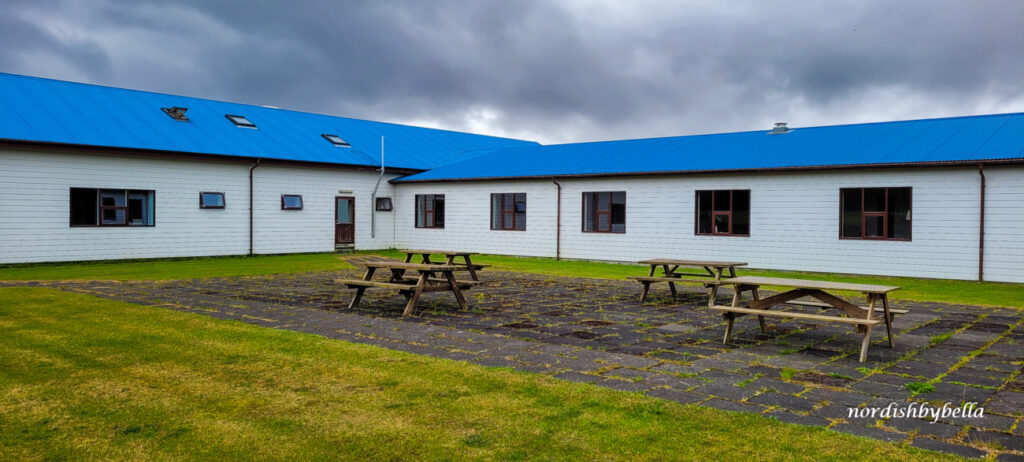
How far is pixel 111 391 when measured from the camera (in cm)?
529

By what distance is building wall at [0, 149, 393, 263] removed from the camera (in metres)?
17.8

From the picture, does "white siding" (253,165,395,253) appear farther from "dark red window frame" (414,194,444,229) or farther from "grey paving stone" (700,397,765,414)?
"grey paving stone" (700,397,765,414)

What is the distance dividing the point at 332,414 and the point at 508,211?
A: 61.4 ft

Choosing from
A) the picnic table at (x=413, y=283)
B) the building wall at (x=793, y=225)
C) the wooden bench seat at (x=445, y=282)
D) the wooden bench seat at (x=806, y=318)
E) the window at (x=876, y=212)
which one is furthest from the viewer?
the window at (x=876, y=212)

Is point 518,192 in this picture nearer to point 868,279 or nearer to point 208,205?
point 208,205

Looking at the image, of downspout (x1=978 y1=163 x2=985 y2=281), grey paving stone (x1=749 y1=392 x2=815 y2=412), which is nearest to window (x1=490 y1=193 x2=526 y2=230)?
→ downspout (x1=978 y1=163 x2=985 y2=281)

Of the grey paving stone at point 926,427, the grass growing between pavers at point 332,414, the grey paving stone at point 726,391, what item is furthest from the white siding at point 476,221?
the grey paving stone at point 926,427

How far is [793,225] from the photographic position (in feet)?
57.5

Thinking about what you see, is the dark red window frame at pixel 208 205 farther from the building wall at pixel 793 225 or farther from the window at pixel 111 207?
the building wall at pixel 793 225

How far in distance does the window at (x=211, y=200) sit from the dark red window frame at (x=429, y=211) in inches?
270

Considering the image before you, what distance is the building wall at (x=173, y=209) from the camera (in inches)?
699

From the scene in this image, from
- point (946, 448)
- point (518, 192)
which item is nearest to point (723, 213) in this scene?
point (518, 192)

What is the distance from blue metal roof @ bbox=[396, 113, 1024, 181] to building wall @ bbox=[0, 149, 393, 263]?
325cm

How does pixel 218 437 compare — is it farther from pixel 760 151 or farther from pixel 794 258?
pixel 760 151
